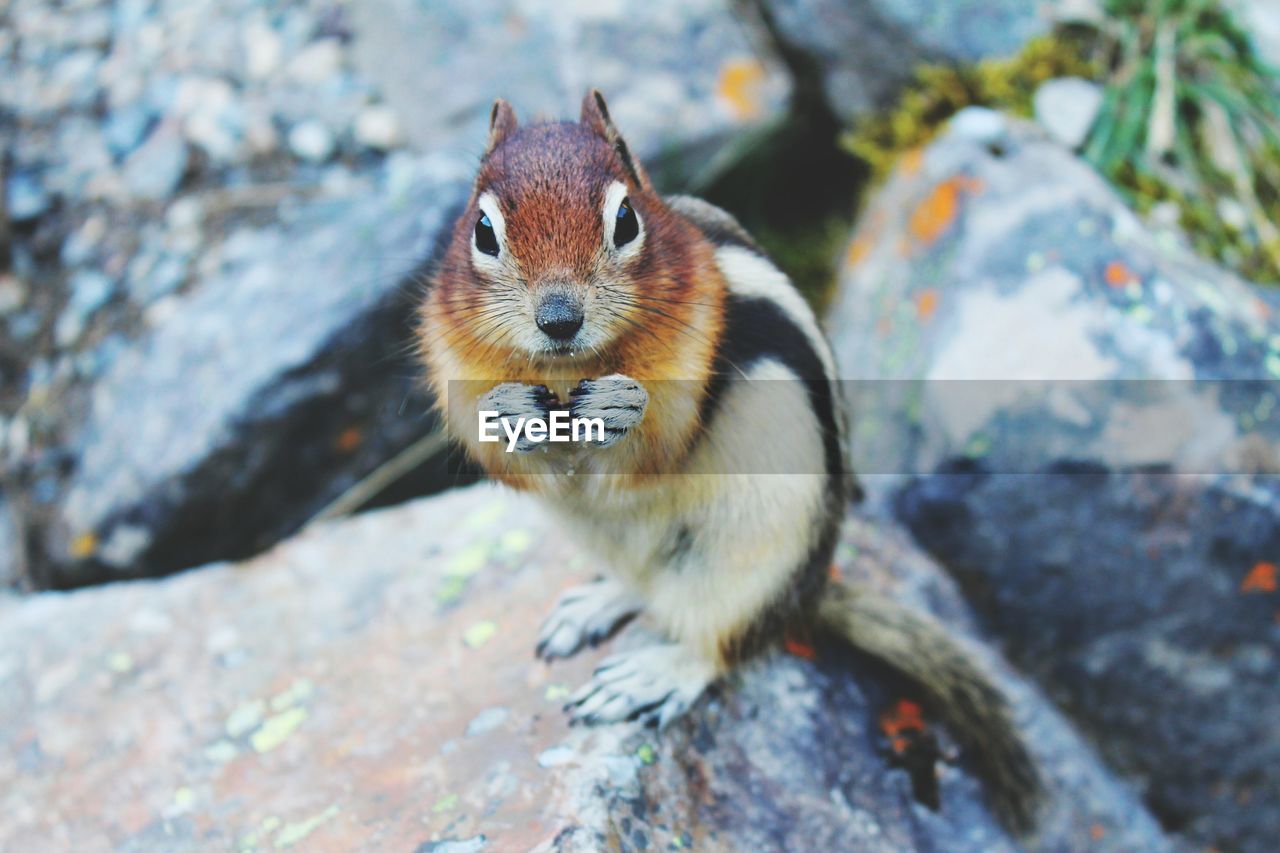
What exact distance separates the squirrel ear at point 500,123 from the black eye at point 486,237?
0.97 ft

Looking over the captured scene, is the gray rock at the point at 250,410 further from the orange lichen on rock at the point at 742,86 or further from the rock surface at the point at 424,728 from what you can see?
the orange lichen on rock at the point at 742,86

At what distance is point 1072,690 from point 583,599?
1.67 m

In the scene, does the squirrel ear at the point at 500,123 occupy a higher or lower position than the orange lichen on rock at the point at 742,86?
higher

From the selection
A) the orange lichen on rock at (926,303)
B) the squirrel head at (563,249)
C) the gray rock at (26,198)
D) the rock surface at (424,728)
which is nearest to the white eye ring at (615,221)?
the squirrel head at (563,249)

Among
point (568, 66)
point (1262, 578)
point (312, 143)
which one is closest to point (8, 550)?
point (312, 143)

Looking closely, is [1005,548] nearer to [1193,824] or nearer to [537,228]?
[1193,824]

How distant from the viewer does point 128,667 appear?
10.8 feet

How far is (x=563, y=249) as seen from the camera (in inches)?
86.3

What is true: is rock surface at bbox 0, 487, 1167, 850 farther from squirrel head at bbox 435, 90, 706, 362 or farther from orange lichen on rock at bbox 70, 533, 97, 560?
squirrel head at bbox 435, 90, 706, 362

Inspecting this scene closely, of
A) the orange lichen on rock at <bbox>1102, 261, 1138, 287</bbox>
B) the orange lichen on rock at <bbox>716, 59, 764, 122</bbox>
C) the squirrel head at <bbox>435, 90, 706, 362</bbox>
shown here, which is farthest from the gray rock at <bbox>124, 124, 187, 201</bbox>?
the orange lichen on rock at <bbox>1102, 261, 1138, 287</bbox>

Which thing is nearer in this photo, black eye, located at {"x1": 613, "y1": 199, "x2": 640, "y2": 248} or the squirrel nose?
the squirrel nose

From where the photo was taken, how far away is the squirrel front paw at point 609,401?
2.28 meters

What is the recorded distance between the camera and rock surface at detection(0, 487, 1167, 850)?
98.7 inches

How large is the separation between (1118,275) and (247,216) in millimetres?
3302
